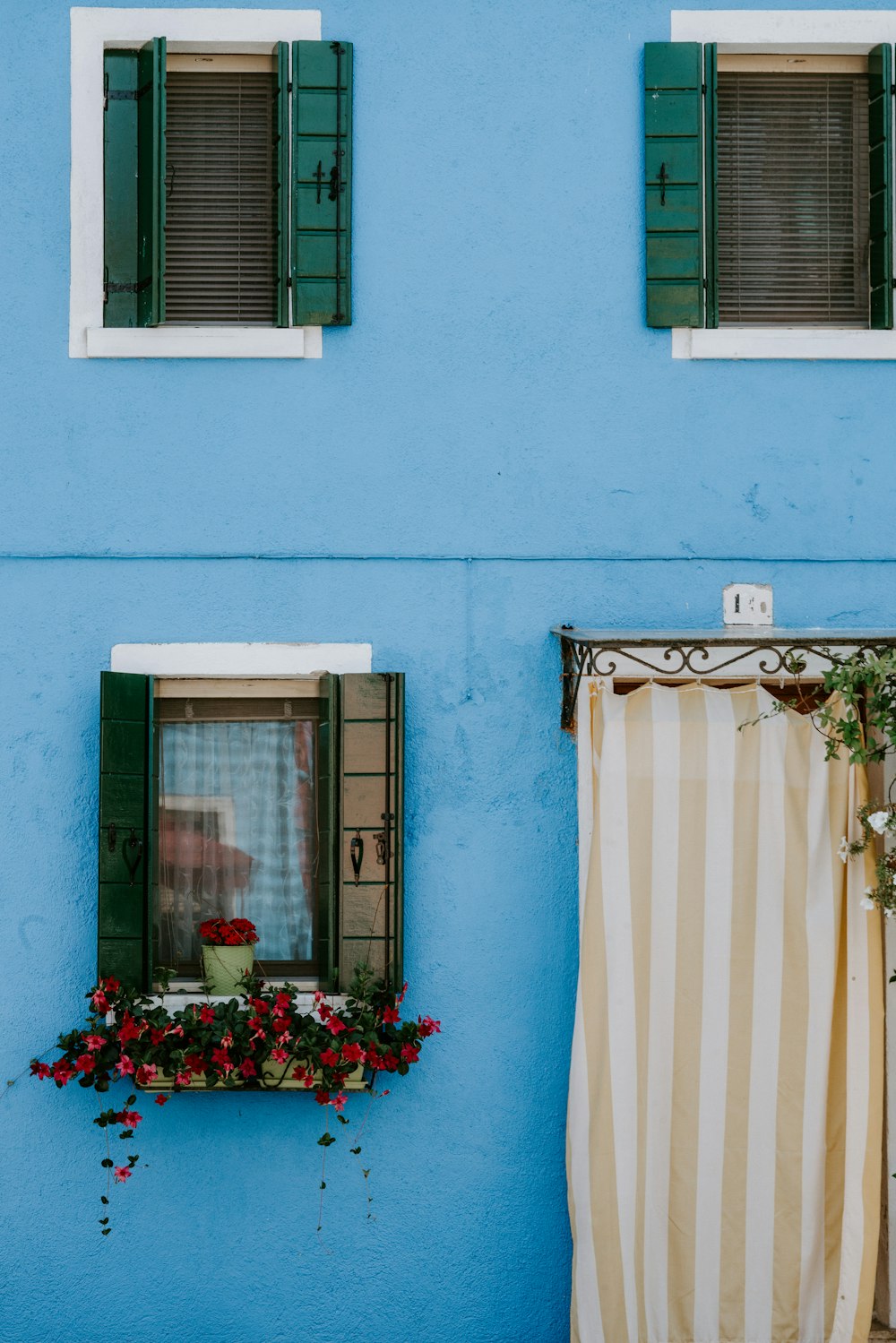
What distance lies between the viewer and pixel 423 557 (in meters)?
5.33

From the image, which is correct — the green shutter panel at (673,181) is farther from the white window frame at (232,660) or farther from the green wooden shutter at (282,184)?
the white window frame at (232,660)

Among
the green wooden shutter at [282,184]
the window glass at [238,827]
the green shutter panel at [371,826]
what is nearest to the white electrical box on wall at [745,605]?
the green shutter panel at [371,826]

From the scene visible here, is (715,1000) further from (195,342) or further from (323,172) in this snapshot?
(323,172)

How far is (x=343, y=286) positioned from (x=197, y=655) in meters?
1.50

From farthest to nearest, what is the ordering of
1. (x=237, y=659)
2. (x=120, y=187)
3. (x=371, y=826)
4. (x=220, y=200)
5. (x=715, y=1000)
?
(x=220, y=200)
(x=120, y=187)
(x=237, y=659)
(x=371, y=826)
(x=715, y=1000)

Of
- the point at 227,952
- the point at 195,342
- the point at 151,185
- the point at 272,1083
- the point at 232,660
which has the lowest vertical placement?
the point at 272,1083

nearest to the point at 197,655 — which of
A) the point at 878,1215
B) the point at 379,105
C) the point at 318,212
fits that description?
the point at 318,212

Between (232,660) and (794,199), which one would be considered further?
(794,199)

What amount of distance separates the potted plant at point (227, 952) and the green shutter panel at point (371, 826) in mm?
359

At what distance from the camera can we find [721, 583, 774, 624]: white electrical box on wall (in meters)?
5.36

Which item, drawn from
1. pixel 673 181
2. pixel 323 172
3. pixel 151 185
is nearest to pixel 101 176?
pixel 151 185

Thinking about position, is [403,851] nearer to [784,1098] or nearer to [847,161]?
[784,1098]

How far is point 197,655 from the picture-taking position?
17.3 feet

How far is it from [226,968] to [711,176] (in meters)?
3.56
